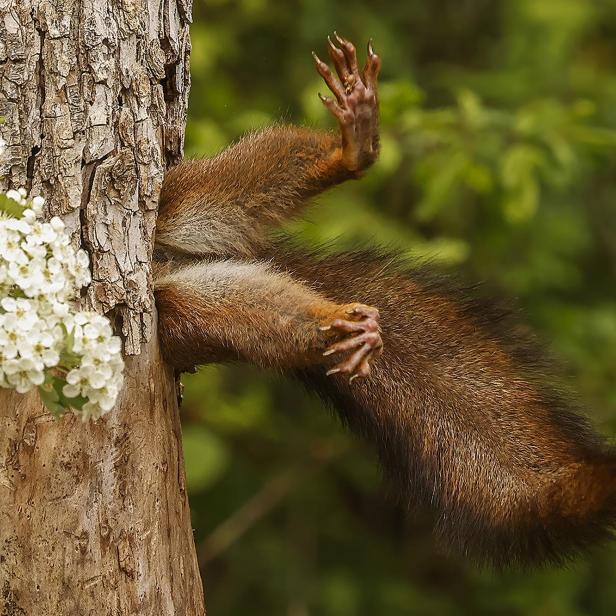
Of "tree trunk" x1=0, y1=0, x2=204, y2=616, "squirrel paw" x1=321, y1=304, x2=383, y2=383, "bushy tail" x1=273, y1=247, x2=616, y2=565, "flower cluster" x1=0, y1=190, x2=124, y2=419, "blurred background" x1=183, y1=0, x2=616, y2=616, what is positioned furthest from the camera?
"blurred background" x1=183, y1=0, x2=616, y2=616

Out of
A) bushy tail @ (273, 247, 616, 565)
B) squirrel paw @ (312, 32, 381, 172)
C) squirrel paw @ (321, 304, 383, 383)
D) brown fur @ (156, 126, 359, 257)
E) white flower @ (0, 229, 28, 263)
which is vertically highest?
A: squirrel paw @ (312, 32, 381, 172)

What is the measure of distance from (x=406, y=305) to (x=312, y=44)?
290cm

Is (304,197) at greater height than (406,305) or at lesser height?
greater

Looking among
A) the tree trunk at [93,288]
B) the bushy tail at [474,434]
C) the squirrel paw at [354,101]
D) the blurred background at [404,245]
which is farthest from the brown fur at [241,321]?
the blurred background at [404,245]

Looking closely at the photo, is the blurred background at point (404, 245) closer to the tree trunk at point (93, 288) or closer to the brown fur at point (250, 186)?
the brown fur at point (250, 186)

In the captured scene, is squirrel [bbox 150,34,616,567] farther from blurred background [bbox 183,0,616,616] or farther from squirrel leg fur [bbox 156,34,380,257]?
blurred background [bbox 183,0,616,616]

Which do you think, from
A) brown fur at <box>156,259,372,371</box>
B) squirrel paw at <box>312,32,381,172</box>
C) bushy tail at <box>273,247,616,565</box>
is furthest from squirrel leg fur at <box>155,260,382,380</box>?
squirrel paw at <box>312,32,381,172</box>

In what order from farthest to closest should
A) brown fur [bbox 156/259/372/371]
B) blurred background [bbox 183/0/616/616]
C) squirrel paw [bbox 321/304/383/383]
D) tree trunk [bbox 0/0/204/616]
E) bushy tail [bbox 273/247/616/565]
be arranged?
1. blurred background [bbox 183/0/616/616]
2. bushy tail [bbox 273/247/616/565]
3. brown fur [bbox 156/259/372/371]
4. squirrel paw [bbox 321/304/383/383]
5. tree trunk [bbox 0/0/204/616]

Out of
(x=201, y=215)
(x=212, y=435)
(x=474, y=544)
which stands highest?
(x=201, y=215)

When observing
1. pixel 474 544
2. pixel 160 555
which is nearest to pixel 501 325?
pixel 474 544

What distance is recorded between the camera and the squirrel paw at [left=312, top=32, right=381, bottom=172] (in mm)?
2965

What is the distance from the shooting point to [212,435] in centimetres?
526

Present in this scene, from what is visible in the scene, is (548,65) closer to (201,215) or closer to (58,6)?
(201,215)

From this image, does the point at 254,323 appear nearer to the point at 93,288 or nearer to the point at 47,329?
the point at 93,288
